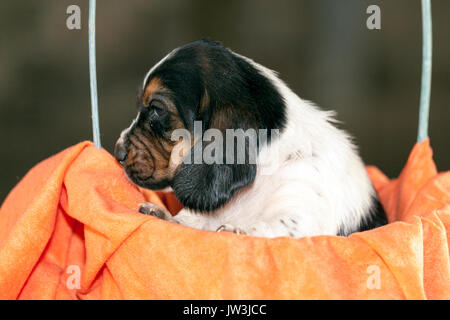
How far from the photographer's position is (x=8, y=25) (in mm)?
7148

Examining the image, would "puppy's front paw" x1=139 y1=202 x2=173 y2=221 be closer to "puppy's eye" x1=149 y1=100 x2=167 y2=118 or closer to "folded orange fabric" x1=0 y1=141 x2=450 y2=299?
"folded orange fabric" x1=0 y1=141 x2=450 y2=299

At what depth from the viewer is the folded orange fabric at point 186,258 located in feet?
6.18

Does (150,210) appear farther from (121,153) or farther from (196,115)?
(196,115)

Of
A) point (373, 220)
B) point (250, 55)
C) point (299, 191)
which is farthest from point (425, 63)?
point (250, 55)

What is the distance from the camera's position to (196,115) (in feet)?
7.50

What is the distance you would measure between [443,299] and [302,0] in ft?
20.7

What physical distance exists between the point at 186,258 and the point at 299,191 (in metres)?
0.58

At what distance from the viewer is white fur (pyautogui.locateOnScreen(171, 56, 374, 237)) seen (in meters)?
2.21

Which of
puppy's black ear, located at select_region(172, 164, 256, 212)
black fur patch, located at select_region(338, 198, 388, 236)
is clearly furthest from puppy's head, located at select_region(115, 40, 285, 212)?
black fur patch, located at select_region(338, 198, 388, 236)

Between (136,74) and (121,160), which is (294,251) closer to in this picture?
(121,160)

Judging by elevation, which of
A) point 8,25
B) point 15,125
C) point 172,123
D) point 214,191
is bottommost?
point 15,125

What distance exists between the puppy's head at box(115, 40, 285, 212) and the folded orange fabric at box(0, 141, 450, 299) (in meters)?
0.17

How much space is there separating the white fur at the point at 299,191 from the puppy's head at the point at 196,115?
106mm
